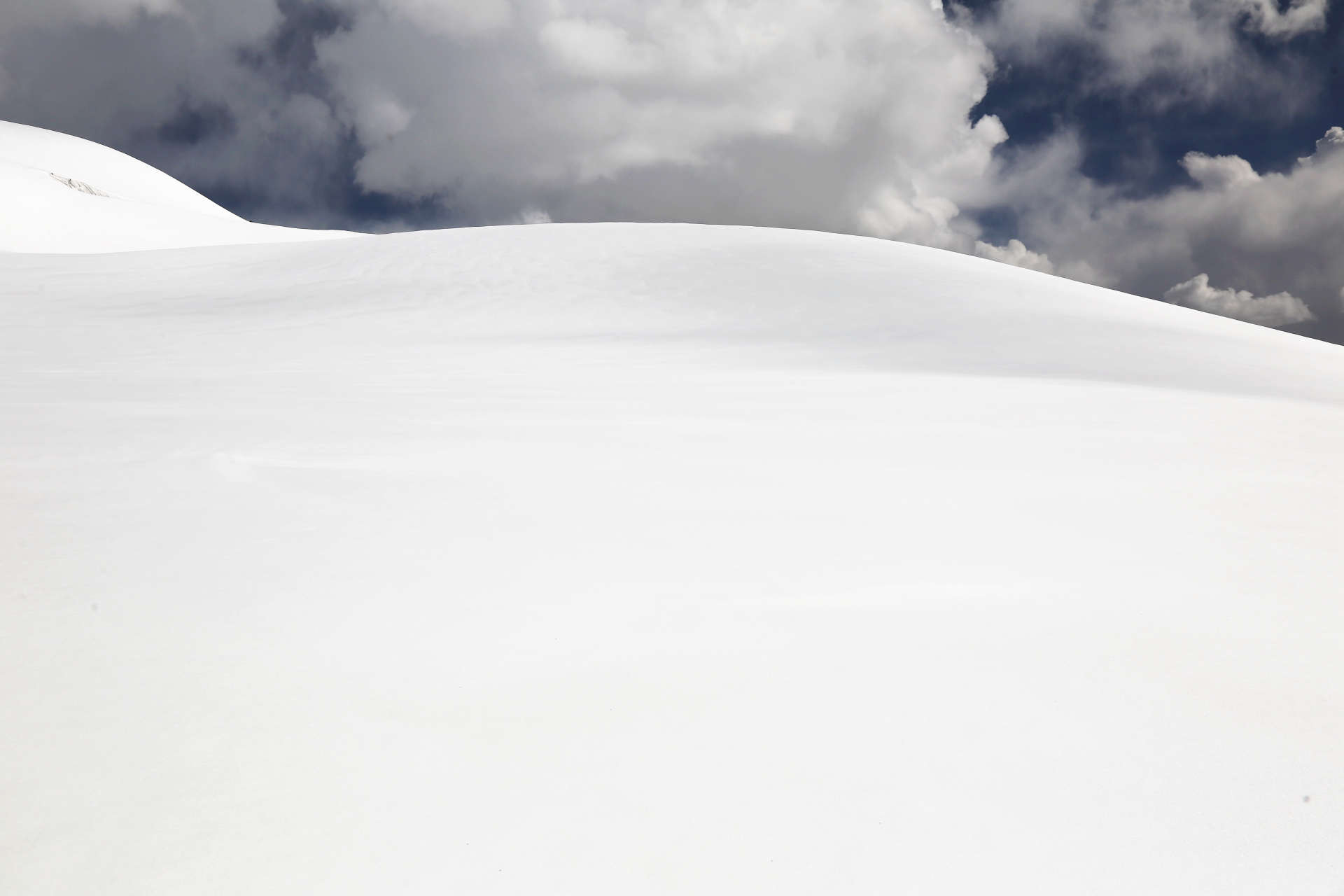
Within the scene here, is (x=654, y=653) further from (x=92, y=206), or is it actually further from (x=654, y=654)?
(x=92, y=206)

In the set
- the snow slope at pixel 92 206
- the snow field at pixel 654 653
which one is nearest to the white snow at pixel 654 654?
the snow field at pixel 654 653

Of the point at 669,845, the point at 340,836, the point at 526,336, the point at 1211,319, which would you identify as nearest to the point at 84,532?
the point at 340,836

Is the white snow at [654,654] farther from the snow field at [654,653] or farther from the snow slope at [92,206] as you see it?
the snow slope at [92,206]

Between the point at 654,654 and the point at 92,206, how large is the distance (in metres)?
32.2

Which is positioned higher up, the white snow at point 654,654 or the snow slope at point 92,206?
the snow slope at point 92,206

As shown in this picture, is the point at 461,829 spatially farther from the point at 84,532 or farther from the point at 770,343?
the point at 770,343

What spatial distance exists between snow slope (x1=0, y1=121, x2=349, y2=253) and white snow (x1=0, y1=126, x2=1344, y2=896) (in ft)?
79.3

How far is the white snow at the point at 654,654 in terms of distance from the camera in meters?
1.28

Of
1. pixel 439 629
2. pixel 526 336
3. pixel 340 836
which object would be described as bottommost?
pixel 340 836

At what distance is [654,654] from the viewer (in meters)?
1.89

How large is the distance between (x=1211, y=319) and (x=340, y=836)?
17048mm

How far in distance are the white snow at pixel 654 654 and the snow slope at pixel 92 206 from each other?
24.2m

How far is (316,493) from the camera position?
10.1 feet

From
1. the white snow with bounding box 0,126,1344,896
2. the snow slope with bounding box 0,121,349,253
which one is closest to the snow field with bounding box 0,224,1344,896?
the white snow with bounding box 0,126,1344,896
